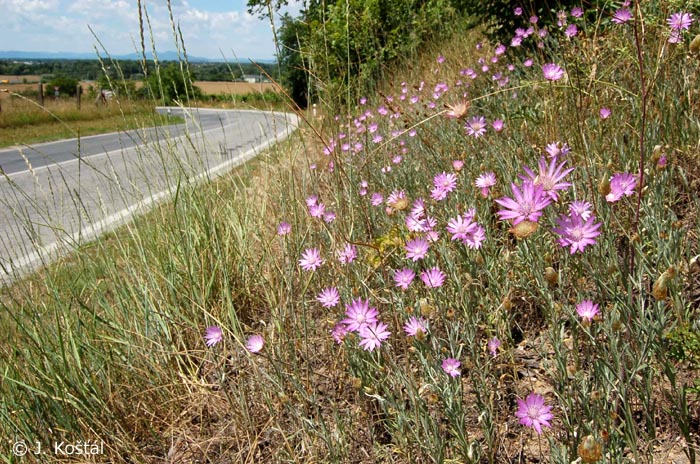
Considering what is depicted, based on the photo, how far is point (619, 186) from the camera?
140 centimetres

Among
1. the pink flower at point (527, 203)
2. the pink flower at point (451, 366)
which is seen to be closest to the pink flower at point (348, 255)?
the pink flower at point (451, 366)

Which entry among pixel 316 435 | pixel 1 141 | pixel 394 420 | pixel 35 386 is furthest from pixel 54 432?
pixel 1 141

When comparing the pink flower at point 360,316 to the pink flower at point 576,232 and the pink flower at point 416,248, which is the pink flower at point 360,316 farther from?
the pink flower at point 576,232

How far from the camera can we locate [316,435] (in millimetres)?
1411

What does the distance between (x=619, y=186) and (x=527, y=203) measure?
0.44 meters

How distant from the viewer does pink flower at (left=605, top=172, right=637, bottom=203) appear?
4.48ft

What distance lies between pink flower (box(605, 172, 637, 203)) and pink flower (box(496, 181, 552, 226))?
1.03 feet

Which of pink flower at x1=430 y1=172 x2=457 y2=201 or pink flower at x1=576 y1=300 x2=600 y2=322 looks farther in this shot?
pink flower at x1=430 y1=172 x2=457 y2=201

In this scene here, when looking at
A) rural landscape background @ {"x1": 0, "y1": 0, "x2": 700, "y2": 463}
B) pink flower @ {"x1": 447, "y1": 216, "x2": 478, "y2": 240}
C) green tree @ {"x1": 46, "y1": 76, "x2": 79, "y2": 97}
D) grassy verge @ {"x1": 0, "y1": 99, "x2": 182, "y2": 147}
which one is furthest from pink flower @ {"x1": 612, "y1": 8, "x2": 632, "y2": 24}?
green tree @ {"x1": 46, "y1": 76, "x2": 79, "y2": 97}

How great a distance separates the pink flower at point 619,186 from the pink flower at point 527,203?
31 centimetres

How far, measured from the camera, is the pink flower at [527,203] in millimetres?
1108

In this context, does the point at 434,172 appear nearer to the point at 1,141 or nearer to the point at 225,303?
the point at 225,303

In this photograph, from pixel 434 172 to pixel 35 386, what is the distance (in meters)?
2.17

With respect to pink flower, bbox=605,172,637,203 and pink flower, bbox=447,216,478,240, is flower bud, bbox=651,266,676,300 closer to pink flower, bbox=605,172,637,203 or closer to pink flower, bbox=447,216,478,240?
Answer: pink flower, bbox=605,172,637,203
